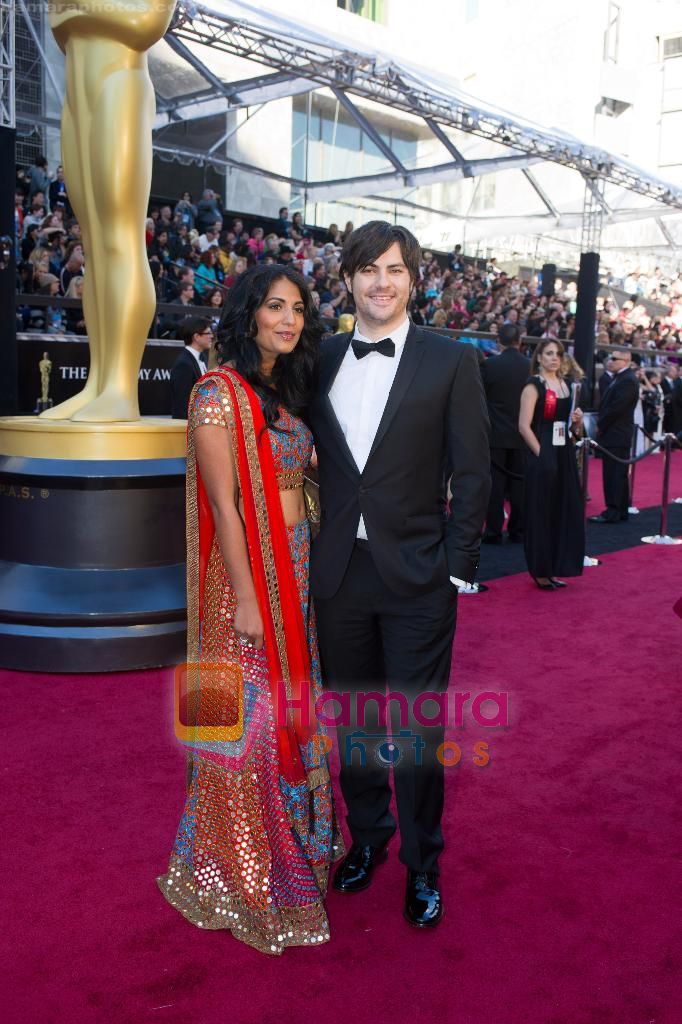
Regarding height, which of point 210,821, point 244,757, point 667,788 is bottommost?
point 667,788

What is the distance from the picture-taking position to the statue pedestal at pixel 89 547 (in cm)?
411

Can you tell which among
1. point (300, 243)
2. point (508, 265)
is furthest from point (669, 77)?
point (300, 243)

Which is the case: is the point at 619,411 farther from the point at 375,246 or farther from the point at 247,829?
the point at 247,829

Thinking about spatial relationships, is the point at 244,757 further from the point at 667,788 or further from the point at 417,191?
the point at 417,191

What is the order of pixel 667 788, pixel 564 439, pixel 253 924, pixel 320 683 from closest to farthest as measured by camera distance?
pixel 253 924, pixel 320 683, pixel 667 788, pixel 564 439

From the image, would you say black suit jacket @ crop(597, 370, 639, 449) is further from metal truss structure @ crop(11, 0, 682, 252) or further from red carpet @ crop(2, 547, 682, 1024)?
metal truss structure @ crop(11, 0, 682, 252)

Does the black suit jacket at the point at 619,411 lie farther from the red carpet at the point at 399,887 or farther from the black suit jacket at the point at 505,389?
the red carpet at the point at 399,887

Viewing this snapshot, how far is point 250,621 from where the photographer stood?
223 centimetres

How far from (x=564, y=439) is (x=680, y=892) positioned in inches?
145

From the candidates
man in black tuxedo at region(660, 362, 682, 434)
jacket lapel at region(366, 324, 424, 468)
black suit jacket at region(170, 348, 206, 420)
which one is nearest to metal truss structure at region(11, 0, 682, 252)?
black suit jacket at region(170, 348, 206, 420)

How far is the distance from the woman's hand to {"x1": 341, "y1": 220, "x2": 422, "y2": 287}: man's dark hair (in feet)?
2.68

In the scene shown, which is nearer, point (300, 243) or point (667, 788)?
point (667, 788)

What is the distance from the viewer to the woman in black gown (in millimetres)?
5754

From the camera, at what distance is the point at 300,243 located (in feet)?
52.0
